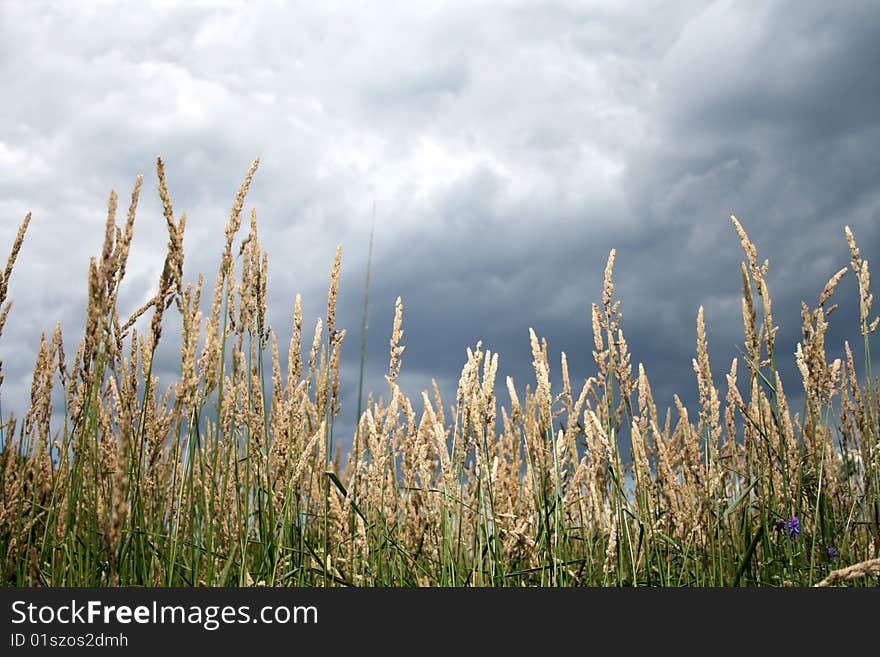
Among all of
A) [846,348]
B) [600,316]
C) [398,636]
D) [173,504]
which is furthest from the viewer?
[846,348]

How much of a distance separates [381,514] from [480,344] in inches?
25.3

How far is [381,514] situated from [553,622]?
64cm

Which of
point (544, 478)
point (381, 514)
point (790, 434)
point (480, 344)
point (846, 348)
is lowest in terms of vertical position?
point (381, 514)

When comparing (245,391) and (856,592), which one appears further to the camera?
(245,391)

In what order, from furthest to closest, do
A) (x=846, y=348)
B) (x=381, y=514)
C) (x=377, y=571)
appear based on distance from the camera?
(x=846, y=348) < (x=377, y=571) < (x=381, y=514)

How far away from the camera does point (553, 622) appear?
1734mm

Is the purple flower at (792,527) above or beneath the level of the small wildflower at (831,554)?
above

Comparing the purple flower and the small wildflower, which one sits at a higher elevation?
the purple flower

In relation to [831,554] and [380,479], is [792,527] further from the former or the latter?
[380,479]

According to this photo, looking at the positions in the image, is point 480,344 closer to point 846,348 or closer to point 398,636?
point 398,636

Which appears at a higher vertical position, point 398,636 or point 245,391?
point 245,391

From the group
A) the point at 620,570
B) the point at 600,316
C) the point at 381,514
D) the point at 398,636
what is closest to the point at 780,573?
the point at 620,570

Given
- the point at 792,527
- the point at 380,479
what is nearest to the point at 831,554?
the point at 792,527

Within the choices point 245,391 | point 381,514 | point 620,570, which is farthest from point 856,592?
point 245,391
